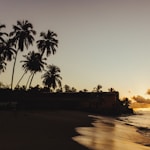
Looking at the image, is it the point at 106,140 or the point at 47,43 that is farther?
the point at 47,43

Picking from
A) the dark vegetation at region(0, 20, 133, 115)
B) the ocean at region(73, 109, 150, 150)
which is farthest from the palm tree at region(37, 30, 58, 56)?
the ocean at region(73, 109, 150, 150)

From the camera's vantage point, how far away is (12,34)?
195ft

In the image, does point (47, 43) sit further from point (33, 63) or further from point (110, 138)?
point (110, 138)

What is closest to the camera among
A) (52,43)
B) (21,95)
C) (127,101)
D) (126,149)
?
(126,149)

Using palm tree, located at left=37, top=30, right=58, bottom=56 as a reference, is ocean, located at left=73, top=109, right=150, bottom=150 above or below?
below

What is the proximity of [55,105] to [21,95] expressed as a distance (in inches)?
290

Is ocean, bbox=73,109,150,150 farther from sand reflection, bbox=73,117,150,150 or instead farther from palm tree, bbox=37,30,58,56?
palm tree, bbox=37,30,58,56

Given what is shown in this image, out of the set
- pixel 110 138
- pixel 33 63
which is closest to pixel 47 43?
pixel 33 63

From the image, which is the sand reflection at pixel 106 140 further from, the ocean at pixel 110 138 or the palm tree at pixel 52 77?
the palm tree at pixel 52 77

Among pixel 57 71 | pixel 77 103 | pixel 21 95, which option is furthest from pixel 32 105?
pixel 57 71

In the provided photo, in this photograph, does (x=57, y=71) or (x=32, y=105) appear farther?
(x=57, y=71)

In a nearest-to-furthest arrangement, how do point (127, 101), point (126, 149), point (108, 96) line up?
1. point (126, 149)
2. point (108, 96)
3. point (127, 101)

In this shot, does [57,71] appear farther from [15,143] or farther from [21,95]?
[15,143]

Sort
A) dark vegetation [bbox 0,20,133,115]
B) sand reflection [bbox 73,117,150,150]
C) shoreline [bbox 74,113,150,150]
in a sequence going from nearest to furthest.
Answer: sand reflection [bbox 73,117,150,150] → shoreline [bbox 74,113,150,150] → dark vegetation [bbox 0,20,133,115]
